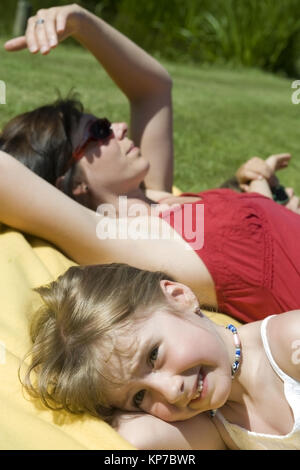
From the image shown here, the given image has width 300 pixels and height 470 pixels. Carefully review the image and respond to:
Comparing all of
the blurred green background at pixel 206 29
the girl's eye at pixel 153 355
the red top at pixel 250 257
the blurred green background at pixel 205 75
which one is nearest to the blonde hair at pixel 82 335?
the girl's eye at pixel 153 355

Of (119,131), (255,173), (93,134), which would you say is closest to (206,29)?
(255,173)

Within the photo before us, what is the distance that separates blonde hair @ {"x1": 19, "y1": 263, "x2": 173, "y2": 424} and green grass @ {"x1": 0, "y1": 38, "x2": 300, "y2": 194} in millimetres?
2903

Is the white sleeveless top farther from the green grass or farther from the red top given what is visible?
the green grass

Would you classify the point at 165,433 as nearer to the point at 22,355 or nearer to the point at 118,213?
the point at 22,355

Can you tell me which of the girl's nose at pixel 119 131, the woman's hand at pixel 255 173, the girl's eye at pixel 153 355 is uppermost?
the girl's nose at pixel 119 131

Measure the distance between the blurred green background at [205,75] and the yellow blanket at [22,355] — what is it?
2.46m

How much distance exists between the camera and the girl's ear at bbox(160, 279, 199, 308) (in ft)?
6.57

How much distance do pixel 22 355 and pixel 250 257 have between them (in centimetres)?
104

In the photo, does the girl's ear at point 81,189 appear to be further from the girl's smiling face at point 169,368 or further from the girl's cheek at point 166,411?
the girl's cheek at point 166,411

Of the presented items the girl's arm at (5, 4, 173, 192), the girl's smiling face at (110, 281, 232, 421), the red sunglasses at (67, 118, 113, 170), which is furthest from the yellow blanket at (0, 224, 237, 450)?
the girl's arm at (5, 4, 173, 192)

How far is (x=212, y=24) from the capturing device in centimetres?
1287

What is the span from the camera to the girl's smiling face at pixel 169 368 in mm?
1767
